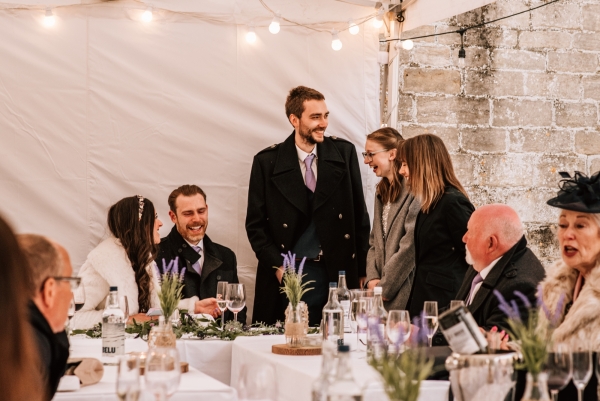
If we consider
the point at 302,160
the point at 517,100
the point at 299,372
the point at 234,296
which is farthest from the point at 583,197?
the point at 517,100

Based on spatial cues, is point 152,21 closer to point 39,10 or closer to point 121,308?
point 39,10

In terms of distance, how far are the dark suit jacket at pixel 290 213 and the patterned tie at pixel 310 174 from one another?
0.20ft

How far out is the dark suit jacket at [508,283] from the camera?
331 cm

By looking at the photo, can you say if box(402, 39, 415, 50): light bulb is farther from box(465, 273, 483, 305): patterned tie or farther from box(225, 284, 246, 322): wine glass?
box(225, 284, 246, 322): wine glass

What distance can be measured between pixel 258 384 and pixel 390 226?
124 inches

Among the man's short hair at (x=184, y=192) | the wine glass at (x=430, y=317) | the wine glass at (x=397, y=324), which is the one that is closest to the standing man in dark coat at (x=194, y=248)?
the man's short hair at (x=184, y=192)

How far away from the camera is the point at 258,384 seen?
6.07 ft

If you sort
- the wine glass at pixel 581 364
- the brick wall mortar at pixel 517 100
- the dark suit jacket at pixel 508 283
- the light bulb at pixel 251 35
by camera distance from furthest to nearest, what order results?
the brick wall mortar at pixel 517 100
the light bulb at pixel 251 35
the dark suit jacket at pixel 508 283
the wine glass at pixel 581 364

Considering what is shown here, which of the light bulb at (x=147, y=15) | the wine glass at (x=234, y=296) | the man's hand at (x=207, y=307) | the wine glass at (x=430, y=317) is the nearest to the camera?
the wine glass at (x=430, y=317)

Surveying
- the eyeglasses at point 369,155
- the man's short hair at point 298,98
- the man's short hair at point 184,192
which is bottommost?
the man's short hair at point 184,192

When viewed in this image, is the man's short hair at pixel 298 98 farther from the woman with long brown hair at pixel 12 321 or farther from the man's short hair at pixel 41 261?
the woman with long brown hair at pixel 12 321

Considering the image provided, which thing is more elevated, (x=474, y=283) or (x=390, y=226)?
(x=390, y=226)

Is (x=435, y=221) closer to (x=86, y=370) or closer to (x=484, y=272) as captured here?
(x=484, y=272)

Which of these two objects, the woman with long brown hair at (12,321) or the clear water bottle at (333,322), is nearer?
the woman with long brown hair at (12,321)
